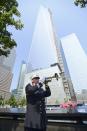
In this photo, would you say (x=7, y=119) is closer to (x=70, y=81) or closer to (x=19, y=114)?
(x=19, y=114)

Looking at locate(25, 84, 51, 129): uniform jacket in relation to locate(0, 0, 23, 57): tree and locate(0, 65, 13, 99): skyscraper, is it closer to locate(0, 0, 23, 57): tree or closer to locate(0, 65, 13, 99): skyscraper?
locate(0, 0, 23, 57): tree

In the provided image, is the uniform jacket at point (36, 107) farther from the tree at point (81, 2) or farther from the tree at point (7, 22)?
the tree at point (7, 22)

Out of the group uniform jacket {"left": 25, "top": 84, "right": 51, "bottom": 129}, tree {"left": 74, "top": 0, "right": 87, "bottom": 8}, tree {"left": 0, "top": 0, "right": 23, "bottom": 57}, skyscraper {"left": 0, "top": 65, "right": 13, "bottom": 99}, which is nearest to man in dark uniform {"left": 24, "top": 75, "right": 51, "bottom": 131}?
uniform jacket {"left": 25, "top": 84, "right": 51, "bottom": 129}

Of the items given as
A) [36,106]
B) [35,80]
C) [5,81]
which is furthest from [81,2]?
[5,81]

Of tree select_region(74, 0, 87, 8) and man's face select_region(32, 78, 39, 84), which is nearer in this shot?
man's face select_region(32, 78, 39, 84)

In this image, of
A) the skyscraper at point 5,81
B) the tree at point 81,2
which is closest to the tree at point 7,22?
the tree at point 81,2

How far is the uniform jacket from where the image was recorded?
A: 245 inches

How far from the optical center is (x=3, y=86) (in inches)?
6885

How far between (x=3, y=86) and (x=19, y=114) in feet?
550

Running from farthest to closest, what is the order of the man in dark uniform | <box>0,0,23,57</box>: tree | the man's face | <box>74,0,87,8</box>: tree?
<box>0,0,23,57</box>: tree → <box>74,0,87,8</box>: tree → the man's face → the man in dark uniform

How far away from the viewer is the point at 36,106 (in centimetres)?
636

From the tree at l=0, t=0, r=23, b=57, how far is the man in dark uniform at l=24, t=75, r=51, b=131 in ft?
23.2

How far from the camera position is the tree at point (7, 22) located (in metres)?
13.2

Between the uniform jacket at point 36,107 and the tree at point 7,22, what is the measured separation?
7.13 metres
